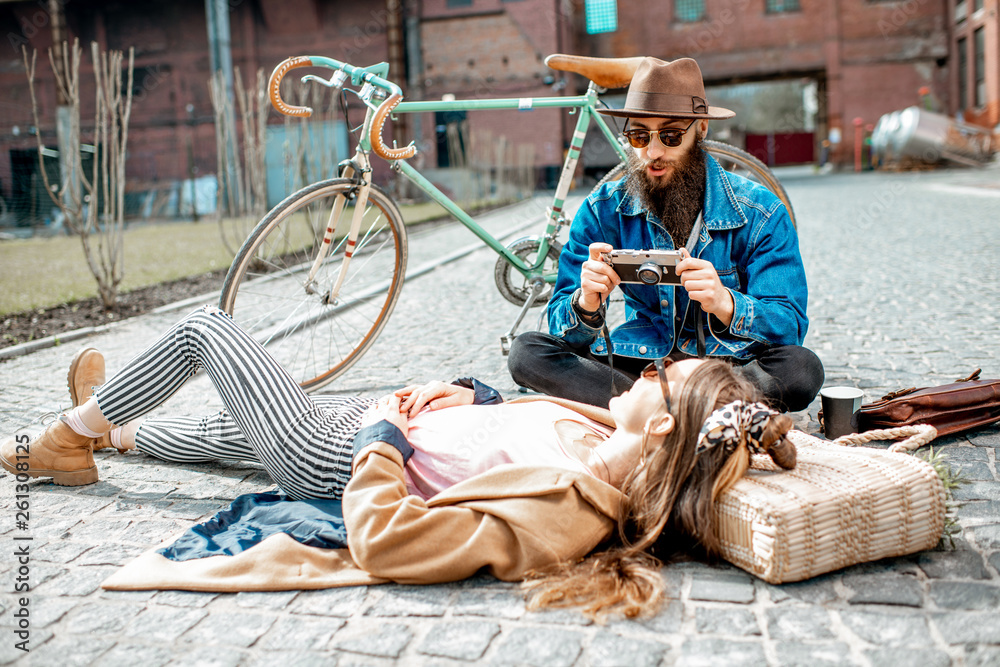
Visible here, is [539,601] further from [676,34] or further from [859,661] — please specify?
[676,34]

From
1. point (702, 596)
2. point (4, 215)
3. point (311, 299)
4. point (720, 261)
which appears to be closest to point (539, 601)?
point (702, 596)

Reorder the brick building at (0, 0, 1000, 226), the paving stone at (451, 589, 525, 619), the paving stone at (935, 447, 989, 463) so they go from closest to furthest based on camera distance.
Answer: the paving stone at (451, 589, 525, 619) → the paving stone at (935, 447, 989, 463) → the brick building at (0, 0, 1000, 226)

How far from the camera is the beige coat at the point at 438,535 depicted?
7.37 feet

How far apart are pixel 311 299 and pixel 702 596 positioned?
2.63m

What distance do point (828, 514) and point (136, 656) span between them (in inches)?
68.4

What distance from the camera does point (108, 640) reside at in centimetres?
210

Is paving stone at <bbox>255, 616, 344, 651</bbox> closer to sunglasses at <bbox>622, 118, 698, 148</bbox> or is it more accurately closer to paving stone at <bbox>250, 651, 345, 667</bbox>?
paving stone at <bbox>250, 651, 345, 667</bbox>

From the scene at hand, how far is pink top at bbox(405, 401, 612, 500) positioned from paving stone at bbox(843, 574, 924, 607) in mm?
748

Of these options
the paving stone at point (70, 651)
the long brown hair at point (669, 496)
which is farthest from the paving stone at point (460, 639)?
the paving stone at point (70, 651)

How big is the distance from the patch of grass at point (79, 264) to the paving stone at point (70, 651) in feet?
20.5

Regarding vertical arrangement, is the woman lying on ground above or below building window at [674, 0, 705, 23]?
below

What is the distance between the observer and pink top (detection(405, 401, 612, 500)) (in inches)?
97.2

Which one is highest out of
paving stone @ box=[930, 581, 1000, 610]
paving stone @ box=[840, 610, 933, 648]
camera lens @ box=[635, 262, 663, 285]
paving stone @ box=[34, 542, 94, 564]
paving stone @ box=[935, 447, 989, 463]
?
camera lens @ box=[635, 262, 663, 285]

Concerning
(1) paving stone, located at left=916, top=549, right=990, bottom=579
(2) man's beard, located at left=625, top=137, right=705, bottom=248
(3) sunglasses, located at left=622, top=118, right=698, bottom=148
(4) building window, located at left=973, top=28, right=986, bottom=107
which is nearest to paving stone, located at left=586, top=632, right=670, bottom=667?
(1) paving stone, located at left=916, top=549, right=990, bottom=579
